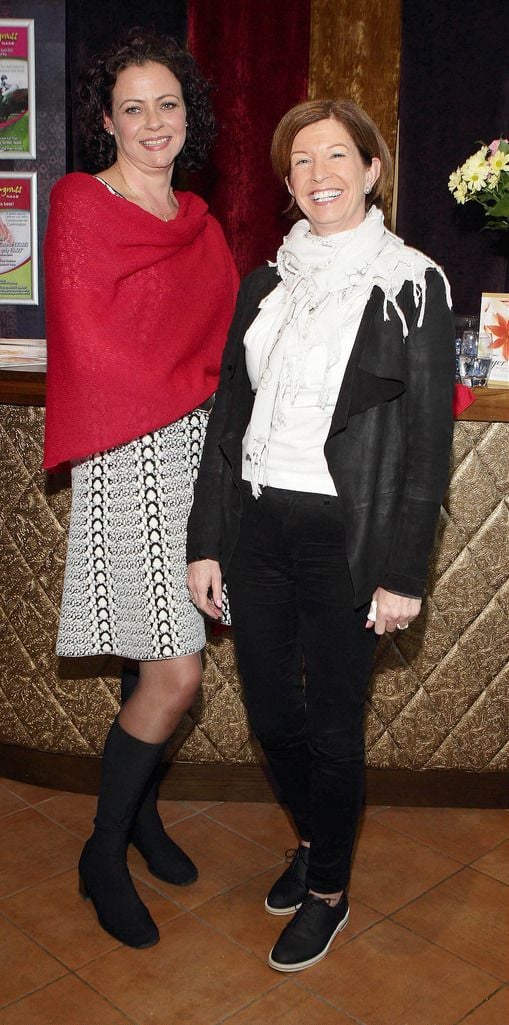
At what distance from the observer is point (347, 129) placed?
159cm

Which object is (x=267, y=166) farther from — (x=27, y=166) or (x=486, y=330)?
(x=27, y=166)

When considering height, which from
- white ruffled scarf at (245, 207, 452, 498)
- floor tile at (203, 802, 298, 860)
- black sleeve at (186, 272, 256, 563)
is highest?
white ruffled scarf at (245, 207, 452, 498)

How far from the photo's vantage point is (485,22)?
126 inches

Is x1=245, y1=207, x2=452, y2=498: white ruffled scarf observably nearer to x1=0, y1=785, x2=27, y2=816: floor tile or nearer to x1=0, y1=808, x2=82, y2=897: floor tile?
x1=0, y1=808, x2=82, y2=897: floor tile

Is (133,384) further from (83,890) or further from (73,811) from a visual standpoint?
(73,811)

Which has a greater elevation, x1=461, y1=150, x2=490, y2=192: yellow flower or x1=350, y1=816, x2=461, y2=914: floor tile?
x1=461, y1=150, x2=490, y2=192: yellow flower

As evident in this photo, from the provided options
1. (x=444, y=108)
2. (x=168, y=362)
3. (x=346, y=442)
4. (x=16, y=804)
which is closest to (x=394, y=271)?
(x=346, y=442)

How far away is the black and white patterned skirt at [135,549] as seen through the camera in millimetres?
1791

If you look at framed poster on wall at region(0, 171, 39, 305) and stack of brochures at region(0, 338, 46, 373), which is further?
framed poster on wall at region(0, 171, 39, 305)

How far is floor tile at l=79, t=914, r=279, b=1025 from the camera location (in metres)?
1.72

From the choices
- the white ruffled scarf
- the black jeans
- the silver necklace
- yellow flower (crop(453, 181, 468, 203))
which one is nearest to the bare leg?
the black jeans

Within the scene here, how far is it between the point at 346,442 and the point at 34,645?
1.25 metres

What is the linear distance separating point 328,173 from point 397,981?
4.91 ft

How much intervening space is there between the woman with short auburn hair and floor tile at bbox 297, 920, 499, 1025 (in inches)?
3.1
